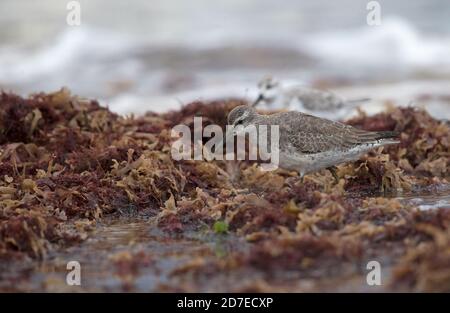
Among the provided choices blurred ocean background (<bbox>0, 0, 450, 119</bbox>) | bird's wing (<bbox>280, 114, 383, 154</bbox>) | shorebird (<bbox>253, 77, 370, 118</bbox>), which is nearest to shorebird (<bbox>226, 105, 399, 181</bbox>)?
bird's wing (<bbox>280, 114, 383, 154</bbox>)

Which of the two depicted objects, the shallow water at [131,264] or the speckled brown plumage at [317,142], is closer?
the shallow water at [131,264]

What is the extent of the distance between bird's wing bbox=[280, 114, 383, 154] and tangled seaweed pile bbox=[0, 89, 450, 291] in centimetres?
35

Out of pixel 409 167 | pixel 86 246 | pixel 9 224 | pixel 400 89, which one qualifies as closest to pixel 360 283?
pixel 86 246

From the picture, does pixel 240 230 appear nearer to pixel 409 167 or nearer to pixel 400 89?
pixel 409 167

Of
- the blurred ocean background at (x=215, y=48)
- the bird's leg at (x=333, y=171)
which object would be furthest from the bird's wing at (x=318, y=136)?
the blurred ocean background at (x=215, y=48)

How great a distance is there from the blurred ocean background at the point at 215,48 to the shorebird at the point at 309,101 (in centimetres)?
251

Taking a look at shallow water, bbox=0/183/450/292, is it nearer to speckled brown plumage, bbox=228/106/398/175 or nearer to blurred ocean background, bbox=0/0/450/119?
speckled brown plumage, bbox=228/106/398/175

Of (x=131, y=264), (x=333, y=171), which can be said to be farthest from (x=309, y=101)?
(x=131, y=264)

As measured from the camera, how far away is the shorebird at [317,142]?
7684mm

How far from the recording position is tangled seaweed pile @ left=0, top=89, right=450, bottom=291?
5.24 meters

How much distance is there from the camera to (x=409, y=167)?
8852mm

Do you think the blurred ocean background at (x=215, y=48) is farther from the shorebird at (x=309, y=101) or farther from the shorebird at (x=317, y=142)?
the shorebird at (x=317, y=142)

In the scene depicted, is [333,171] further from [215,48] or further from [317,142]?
[215,48]
